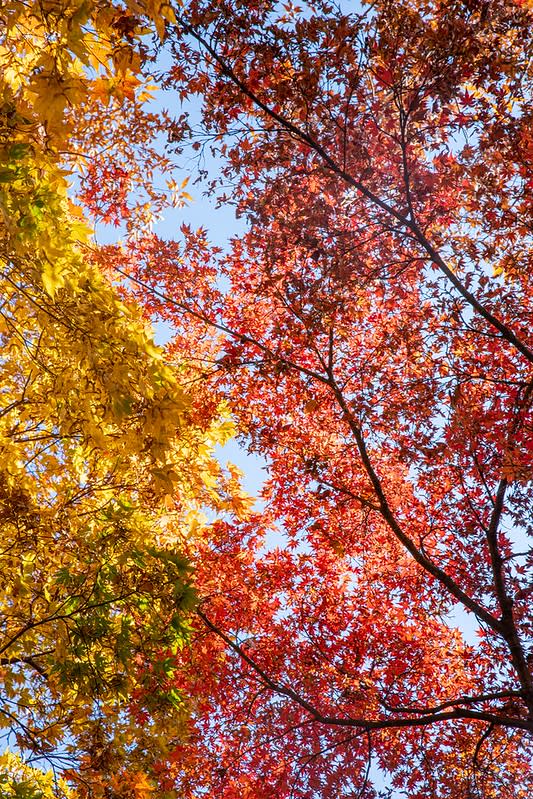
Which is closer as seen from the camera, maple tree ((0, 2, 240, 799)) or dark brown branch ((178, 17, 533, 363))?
maple tree ((0, 2, 240, 799))

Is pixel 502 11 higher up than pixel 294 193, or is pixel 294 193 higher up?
pixel 502 11

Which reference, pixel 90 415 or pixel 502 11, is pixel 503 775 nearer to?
pixel 90 415

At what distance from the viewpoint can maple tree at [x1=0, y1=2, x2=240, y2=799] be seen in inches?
140

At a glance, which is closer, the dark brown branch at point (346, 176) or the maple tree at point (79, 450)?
the maple tree at point (79, 450)

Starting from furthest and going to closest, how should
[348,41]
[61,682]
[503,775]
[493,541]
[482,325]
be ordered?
[503,775] → [493,541] → [482,325] → [348,41] → [61,682]

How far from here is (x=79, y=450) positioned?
652cm

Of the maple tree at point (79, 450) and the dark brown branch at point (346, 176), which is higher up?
the dark brown branch at point (346, 176)

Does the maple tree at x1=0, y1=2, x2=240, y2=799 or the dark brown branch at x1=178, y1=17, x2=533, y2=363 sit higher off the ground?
the dark brown branch at x1=178, y1=17, x2=533, y2=363

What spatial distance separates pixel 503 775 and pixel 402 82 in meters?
9.18

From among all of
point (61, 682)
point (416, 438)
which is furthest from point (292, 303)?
point (61, 682)

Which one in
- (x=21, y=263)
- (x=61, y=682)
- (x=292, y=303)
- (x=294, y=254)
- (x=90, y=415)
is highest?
(x=294, y=254)

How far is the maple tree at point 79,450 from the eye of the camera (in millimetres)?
3553

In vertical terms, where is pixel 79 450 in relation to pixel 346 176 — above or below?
below

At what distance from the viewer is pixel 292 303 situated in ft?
25.8
